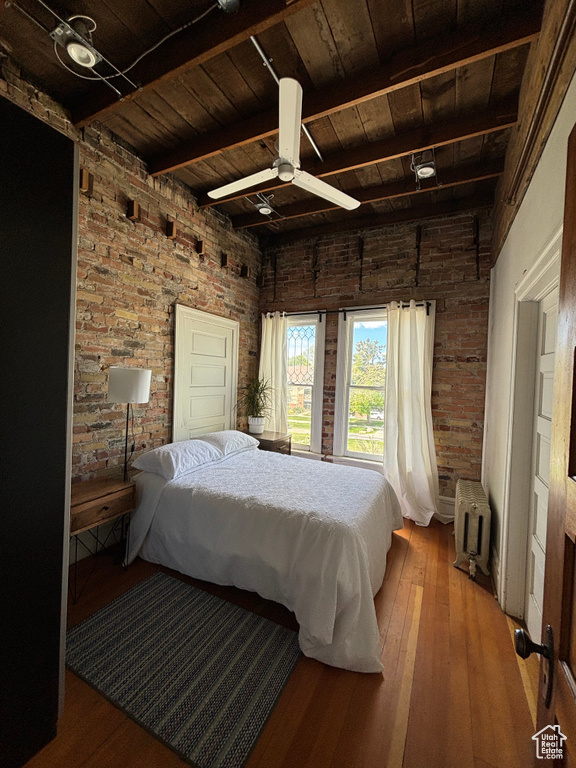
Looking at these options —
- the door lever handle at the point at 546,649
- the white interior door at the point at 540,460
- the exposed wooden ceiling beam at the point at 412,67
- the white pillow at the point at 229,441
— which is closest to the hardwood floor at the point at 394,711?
the white interior door at the point at 540,460

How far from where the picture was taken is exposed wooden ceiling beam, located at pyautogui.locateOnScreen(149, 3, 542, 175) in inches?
62.3

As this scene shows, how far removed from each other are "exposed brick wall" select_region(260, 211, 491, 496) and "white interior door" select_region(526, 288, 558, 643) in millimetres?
1505

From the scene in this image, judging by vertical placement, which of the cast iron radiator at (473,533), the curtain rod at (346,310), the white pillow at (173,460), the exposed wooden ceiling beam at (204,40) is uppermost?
the exposed wooden ceiling beam at (204,40)

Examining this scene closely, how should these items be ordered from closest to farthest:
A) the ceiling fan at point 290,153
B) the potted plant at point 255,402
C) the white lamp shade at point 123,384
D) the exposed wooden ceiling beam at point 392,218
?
the ceiling fan at point 290,153 → the white lamp shade at point 123,384 → the exposed wooden ceiling beam at point 392,218 → the potted plant at point 255,402

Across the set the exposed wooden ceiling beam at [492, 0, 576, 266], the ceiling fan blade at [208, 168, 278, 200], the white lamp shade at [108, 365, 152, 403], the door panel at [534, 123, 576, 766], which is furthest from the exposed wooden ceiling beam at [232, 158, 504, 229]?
the door panel at [534, 123, 576, 766]

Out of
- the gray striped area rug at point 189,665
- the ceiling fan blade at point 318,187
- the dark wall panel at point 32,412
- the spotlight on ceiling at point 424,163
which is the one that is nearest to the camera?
the dark wall panel at point 32,412

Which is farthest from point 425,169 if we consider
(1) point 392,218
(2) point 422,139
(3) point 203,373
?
(3) point 203,373

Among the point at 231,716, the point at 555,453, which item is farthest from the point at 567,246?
the point at 231,716

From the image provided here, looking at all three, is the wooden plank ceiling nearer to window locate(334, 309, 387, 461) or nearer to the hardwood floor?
window locate(334, 309, 387, 461)

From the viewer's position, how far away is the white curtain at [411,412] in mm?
3469

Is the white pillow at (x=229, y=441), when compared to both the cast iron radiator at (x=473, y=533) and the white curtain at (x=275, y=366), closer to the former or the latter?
the white curtain at (x=275, y=366)

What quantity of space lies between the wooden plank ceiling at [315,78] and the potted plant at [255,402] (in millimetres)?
2340

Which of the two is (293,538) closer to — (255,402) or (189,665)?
(189,665)

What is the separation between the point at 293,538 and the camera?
192 centimetres
